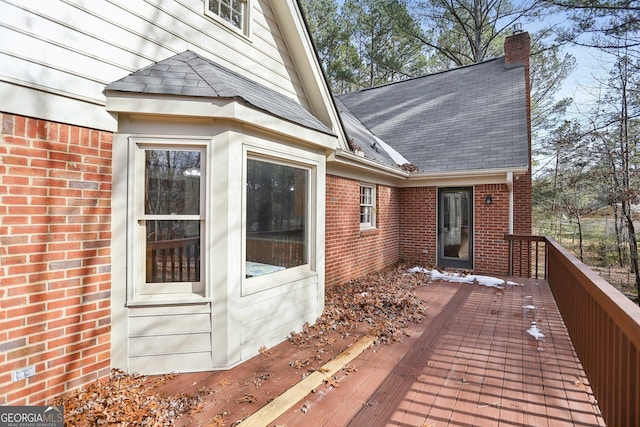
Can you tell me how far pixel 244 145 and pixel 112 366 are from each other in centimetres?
254

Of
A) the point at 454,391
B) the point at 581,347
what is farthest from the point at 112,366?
the point at 581,347

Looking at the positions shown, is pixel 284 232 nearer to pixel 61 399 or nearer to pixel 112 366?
pixel 112 366

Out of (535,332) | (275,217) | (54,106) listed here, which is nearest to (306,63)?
(275,217)

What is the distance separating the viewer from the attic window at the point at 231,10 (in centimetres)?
409

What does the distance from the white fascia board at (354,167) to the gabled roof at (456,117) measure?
0.87 m

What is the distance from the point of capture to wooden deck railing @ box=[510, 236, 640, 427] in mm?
1890

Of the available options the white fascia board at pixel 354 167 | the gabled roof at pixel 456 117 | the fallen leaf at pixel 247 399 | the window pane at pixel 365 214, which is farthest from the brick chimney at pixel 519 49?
the fallen leaf at pixel 247 399

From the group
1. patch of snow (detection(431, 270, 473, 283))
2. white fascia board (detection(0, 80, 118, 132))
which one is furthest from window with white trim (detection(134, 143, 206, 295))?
patch of snow (detection(431, 270, 473, 283))

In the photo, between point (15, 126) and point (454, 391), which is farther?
point (454, 391)

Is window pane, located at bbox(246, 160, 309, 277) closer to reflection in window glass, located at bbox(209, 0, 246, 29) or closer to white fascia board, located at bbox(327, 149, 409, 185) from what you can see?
white fascia board, located at bbox(327, 149, 409, 185)

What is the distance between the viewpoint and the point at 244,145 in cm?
349

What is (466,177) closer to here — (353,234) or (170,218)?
(353,234)

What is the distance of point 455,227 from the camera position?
8.88 meters

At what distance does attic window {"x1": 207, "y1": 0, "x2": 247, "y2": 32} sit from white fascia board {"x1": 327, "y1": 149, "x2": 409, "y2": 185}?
230 centimetres
